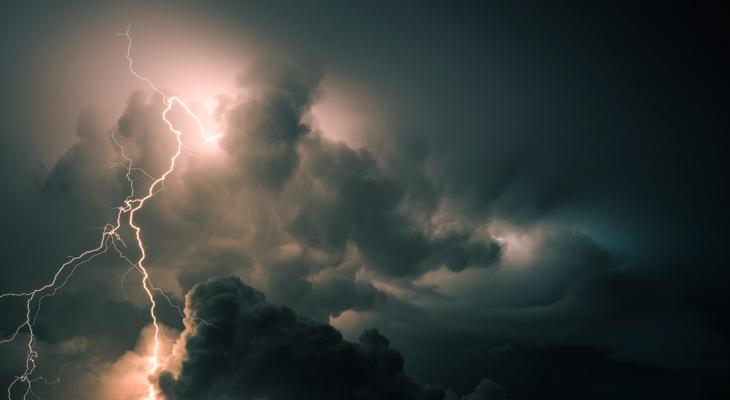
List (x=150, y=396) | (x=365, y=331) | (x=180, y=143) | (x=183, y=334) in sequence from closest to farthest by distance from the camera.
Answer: (x=180, y=143) → (x=150, y=396) → (x=183, y=334) → (x=365, y=331)

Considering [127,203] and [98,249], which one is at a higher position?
[127,203]

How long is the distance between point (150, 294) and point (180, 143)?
18004mm

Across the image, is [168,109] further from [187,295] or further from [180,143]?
[187,295]

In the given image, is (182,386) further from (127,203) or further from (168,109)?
(168,109)

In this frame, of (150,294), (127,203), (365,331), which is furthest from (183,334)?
(365,331)

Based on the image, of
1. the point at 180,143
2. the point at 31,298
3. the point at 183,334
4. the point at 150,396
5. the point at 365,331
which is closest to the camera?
the point at 31,298

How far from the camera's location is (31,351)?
40.8 metres

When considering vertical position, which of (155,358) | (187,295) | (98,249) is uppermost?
(98,249)

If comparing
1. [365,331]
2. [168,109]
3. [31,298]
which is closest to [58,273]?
[31,298]

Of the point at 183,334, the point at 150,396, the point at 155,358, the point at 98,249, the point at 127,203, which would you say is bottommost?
the point at 150,396

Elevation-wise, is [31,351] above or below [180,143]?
below

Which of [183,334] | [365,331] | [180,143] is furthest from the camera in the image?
[365,331]

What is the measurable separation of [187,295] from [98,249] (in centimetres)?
1361

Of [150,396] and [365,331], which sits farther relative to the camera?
[365,331]
